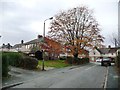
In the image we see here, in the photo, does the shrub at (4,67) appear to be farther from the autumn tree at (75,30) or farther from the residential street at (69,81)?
the autumn tree at (75,30)

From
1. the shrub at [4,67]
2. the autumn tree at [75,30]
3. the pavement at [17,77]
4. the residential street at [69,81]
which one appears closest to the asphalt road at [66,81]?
the residential street at [69,81]

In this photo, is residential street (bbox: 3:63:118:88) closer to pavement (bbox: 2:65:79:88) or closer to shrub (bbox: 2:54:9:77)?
pavement (bbox: 2:65:79:88)

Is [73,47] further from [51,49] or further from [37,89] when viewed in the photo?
[37,89]

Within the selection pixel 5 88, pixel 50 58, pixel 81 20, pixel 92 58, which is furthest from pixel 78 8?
pixel 92 58

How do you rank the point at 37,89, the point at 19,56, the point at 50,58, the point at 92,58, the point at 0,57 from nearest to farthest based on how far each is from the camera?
the point at 37,89 < the point at 0,57 < the point at 19,56 < the point at 50,58 < the point at 92,58

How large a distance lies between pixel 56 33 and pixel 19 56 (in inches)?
1207

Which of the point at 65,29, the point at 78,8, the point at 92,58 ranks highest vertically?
the point at 78,8

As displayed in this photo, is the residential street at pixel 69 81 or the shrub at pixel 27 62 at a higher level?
the shrub at pixel 27 62

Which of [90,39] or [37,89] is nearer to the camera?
[37,89]

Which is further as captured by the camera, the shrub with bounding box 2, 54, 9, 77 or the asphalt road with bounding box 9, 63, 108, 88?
the shrub with bounding box 2, 54, 9, 77

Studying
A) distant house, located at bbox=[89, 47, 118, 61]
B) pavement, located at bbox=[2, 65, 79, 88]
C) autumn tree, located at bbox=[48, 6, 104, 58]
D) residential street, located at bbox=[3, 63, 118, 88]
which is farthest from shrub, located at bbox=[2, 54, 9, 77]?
distant house, located at bbox=[89, 47, 118, 61]

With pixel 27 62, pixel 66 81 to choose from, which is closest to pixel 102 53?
pixel 27 62

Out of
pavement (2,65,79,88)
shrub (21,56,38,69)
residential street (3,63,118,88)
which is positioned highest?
shrub (21,56,38,69)

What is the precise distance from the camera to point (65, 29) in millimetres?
65750
